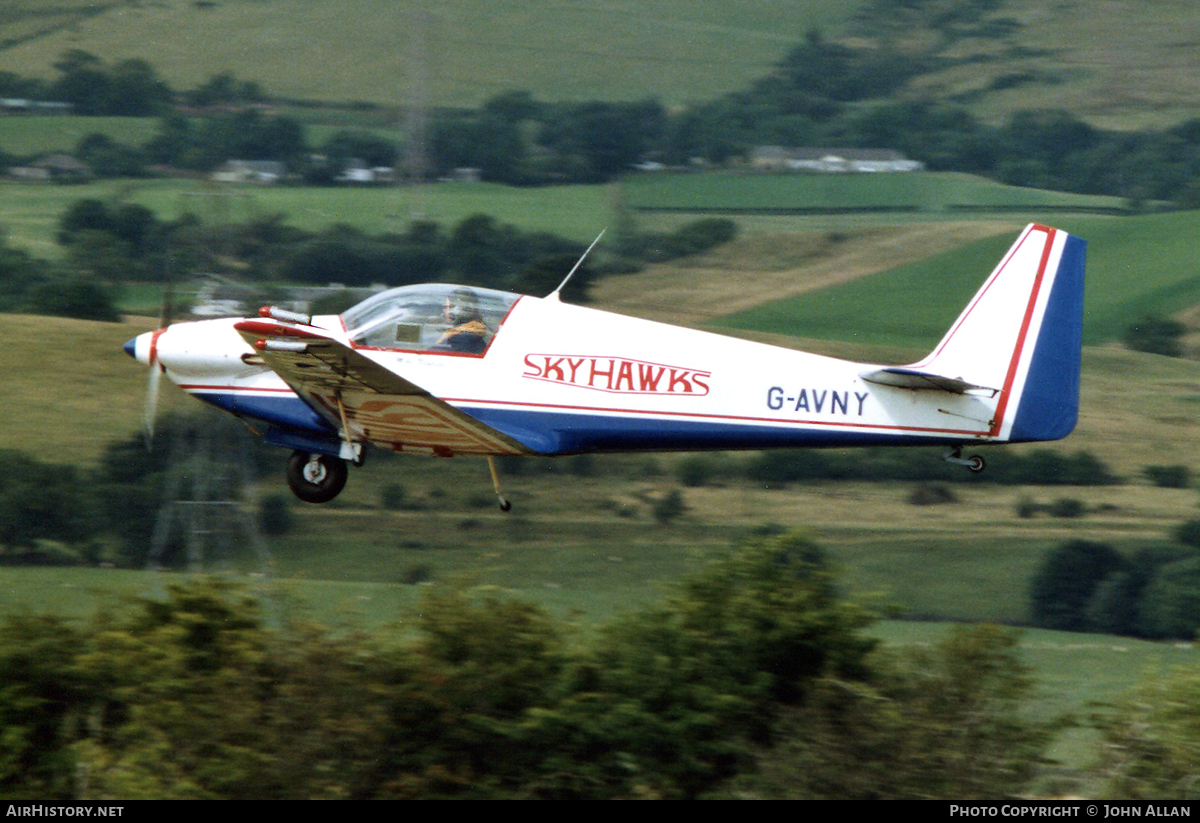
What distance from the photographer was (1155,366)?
60.6 m

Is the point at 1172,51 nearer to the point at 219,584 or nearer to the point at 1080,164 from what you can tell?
the point at 1080,164

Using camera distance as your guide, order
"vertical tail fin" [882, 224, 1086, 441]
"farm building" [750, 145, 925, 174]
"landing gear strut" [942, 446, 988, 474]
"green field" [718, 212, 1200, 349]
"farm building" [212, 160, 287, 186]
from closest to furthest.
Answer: "landing gear strut" [942, 446, 988, 474] < "vertical tail fin" [882, 224, 1086, 441] < "green field" [718, 212, 1200, 349] < "farm building" [212, 160, 287, 186] < "farm building" [750, 145, 925, 174]

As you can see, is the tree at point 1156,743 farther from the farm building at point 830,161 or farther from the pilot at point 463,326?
the farm building at point 830,161

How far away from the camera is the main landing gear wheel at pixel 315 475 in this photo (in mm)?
14406

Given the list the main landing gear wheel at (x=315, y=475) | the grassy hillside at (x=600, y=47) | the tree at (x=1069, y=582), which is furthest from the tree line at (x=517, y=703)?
the grassy hillside at (x=600, y=47)

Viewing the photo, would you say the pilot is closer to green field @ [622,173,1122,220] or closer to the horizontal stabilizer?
the horizontal stabilizer

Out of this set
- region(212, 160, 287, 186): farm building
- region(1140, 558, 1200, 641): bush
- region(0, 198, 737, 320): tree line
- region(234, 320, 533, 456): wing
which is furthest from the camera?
region(212, 160, 287, 186): farm building

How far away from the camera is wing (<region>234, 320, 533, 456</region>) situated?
12477 millimetres

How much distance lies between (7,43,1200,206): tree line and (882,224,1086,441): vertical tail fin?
6494 centimetres

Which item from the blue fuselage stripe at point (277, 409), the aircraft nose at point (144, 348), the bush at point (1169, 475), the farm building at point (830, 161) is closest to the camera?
the blue fuselage stripe at point (277, 409)

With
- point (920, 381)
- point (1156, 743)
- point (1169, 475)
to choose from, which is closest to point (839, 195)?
point (1169, 475)

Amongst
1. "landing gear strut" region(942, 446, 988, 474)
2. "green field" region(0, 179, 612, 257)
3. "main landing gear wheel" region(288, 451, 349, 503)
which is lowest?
"main landing gear wheel" region(288, 451, 349, 503)

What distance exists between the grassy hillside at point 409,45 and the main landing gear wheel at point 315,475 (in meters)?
79.3

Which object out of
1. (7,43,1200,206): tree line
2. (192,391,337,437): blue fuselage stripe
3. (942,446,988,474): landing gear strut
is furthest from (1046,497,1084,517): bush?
(192,391,337,437): blue fuselage stripe
